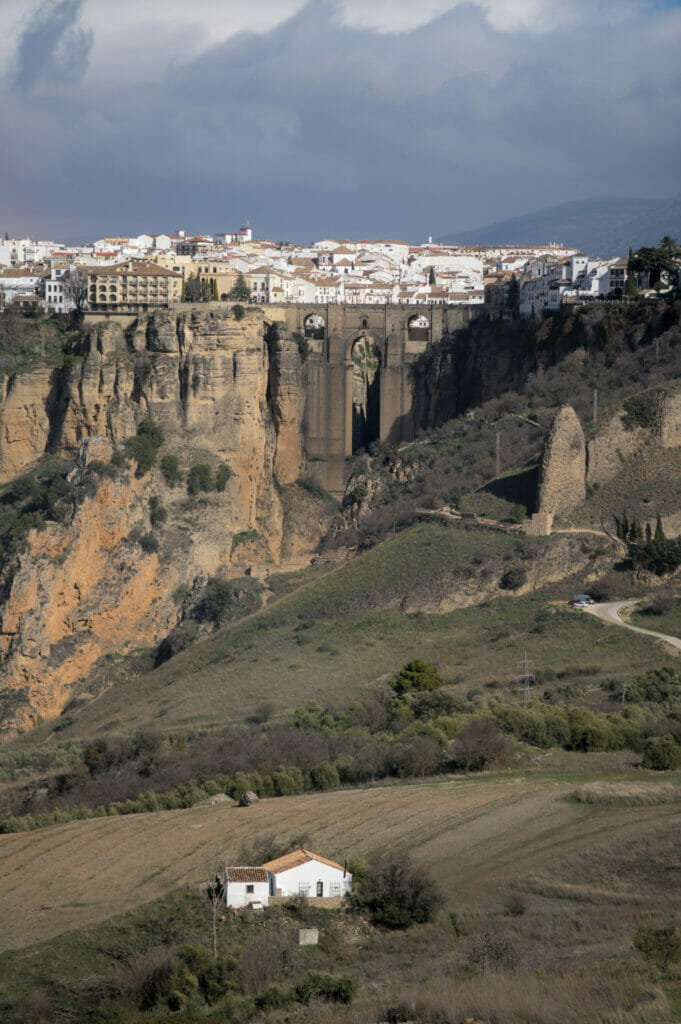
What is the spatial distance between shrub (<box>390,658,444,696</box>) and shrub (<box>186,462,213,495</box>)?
18.1 meters

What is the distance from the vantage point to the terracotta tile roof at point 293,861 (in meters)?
19.8

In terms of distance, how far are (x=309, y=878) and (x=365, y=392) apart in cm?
4006

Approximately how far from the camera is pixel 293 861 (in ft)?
65.5

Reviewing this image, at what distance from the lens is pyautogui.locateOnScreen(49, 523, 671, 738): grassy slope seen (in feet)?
112

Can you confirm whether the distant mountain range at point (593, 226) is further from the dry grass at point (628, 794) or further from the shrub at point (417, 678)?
the dry grass at point (628, 794)

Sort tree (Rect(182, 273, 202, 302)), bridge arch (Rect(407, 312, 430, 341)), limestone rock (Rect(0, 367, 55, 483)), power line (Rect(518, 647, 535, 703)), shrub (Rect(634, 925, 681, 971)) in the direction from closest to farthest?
shrub (Rect(634, 925, 681, 971)) < power line (Rect(518, 647, 535, 703)) < limestone rock (Rect(0, 367, 55, 483)) < tree (Rect(182, 273, 202, 302)) < bridge arch (Rect(407, 312, 430, 341))

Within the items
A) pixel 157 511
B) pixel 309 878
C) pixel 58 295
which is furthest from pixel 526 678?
pixel 58 295

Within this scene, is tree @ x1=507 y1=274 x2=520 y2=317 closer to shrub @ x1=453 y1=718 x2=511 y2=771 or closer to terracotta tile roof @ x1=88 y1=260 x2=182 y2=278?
terracotta tile roof @ x1=88 y1=260 x2=182 y2=278

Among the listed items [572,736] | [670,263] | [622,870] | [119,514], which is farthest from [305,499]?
[622,870]

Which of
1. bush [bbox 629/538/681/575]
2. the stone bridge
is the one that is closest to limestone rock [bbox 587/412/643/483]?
bush [bbox 629/538/681/575]

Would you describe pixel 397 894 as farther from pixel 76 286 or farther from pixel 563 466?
pixel 76 286

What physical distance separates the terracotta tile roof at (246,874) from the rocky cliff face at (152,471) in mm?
25263

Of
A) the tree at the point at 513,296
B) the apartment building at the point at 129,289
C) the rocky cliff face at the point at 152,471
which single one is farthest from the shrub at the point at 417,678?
the tree at the point at 513,296

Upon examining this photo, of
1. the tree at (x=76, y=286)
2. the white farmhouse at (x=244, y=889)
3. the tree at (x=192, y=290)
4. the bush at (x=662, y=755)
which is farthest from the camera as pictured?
the tree at (x=76, y=286)
